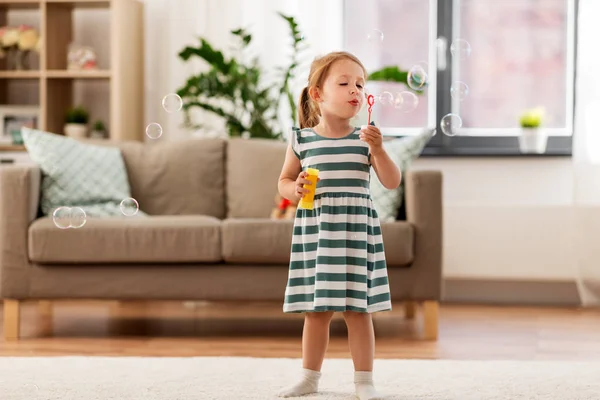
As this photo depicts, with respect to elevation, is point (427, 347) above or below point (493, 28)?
below

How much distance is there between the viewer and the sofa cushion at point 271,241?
3.32 m

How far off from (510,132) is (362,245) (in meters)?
2.75

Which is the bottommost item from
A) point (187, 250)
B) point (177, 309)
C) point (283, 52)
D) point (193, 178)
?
point (177, 309)

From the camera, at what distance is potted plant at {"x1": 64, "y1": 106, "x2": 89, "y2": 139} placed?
15.3ft

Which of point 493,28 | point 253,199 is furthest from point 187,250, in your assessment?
point 493,28

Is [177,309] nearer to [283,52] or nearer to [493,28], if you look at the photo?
[283,52]

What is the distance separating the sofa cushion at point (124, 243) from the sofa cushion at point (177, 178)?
61 cm

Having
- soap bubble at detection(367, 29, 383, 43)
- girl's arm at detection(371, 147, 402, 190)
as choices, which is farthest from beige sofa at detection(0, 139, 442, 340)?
girl's arm at detection(371, 147, 402, 190)

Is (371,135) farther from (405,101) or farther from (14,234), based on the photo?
(14,234)

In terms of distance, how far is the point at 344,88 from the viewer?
7.21 ft

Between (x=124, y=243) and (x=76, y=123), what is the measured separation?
5.01 ft

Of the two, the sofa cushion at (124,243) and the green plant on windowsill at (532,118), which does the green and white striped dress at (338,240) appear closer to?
the sofa cushion at (124,243)

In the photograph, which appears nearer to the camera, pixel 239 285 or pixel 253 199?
pixel 239 285

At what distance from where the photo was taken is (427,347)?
10.7 feet
